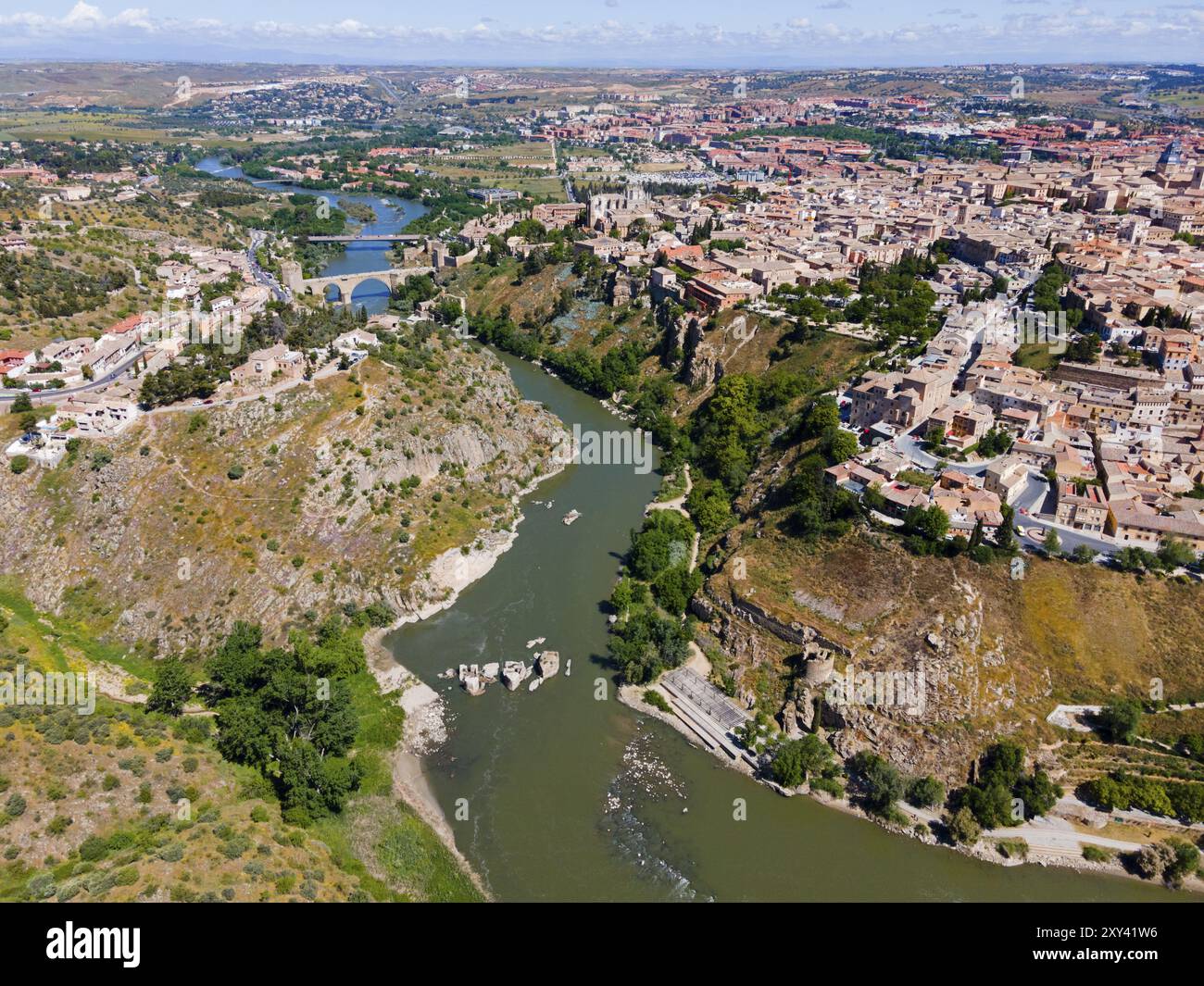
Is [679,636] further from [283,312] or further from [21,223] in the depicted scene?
[21,223]

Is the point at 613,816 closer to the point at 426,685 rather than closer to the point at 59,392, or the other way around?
the point at 426,685

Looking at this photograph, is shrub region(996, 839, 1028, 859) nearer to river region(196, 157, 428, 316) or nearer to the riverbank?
the riverbank

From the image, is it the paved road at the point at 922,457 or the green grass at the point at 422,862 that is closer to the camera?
the green grass at the point at 422,862

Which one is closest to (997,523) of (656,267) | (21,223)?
(656,267)

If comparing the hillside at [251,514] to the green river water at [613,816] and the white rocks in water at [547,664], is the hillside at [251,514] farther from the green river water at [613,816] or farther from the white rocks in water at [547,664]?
the white rocks in water at [547,664]

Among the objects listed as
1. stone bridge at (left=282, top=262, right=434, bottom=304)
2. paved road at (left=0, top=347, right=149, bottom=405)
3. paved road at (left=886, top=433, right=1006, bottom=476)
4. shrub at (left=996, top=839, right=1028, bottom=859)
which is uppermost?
stone bridge at (left=282, top=262, right=434, bottom=304)

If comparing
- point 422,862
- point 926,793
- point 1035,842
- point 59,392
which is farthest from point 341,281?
point 1035,842

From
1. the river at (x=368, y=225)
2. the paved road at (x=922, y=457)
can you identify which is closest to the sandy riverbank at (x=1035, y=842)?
the paved road at (x=922, y=457)

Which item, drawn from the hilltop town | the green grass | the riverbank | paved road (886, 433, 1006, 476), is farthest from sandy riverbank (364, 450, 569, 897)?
paved road (886, 433, 1006, 476)
